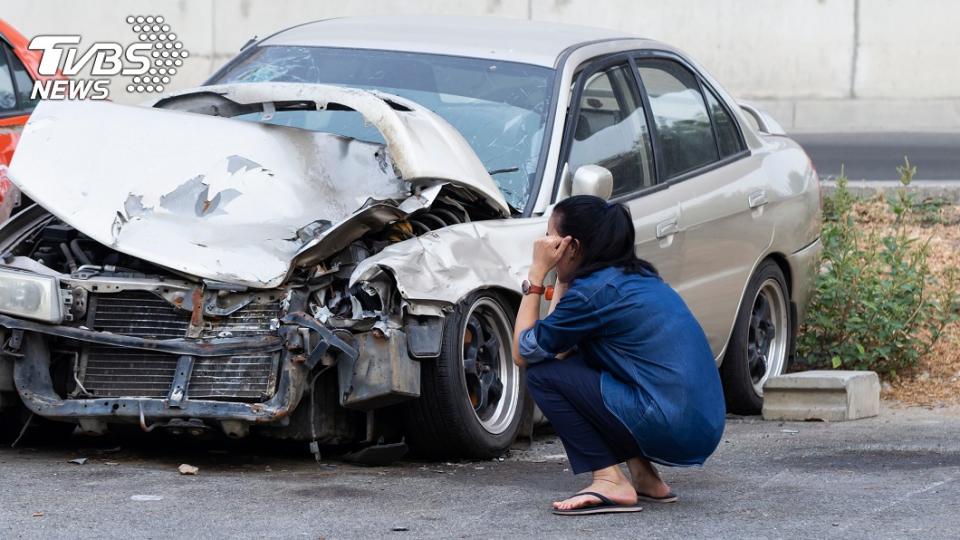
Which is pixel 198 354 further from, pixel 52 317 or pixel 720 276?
pixel 720 276

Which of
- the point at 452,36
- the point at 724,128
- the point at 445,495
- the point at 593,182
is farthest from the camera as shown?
the point at 724,128

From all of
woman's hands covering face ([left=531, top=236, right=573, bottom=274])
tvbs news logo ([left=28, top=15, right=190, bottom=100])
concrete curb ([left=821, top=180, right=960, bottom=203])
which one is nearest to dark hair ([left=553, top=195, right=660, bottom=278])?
woman's hands covering face ([left=531, top=236, right=573, bottom=274])

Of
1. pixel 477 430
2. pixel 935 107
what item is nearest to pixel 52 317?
pixel 477 430

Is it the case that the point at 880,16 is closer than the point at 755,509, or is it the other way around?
the point at 755,509

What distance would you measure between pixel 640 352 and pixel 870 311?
12.9ft

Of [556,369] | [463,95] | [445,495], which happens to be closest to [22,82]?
[463,95]

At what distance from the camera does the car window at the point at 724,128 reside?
7.89m

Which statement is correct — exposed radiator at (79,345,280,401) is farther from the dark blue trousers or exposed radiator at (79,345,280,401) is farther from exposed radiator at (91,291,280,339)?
the dark blue trousers

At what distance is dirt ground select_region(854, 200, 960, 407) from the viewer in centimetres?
861

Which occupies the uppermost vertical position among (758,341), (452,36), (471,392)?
(452,36)

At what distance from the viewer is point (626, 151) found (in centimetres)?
708

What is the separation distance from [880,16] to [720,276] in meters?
13.8

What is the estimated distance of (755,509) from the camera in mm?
5258

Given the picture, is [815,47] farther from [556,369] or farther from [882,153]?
[556,369]
